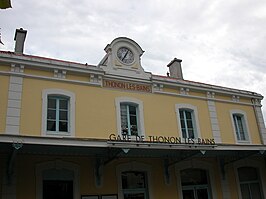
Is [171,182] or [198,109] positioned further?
[198,109]

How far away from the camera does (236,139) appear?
12.9m

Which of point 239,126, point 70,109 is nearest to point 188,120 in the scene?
point 239,126

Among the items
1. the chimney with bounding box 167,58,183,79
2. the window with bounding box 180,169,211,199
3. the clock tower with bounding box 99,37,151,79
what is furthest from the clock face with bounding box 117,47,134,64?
the window with bounding box 180,169,211,199

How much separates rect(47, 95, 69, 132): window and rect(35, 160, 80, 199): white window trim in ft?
3.48

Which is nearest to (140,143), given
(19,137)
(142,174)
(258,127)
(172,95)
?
(142,174)

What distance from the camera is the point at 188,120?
40.1 ft

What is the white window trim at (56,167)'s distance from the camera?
8.59 meters

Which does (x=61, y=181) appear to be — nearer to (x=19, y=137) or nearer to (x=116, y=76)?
(x=19, y=137)

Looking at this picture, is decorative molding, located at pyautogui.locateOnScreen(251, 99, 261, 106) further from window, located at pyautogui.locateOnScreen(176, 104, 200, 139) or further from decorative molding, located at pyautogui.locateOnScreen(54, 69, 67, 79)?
decorative molding, located at pyautogui.locateOnScreen(54, 69, 67, 79)

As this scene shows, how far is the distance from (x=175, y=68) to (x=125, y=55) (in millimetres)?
3358

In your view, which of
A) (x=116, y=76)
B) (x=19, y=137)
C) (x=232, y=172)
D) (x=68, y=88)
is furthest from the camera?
(x=232, y=172)

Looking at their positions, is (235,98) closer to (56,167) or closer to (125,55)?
(125,55)

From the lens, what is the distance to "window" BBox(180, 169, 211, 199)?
432 inches

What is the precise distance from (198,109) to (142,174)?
3736 millimetres
